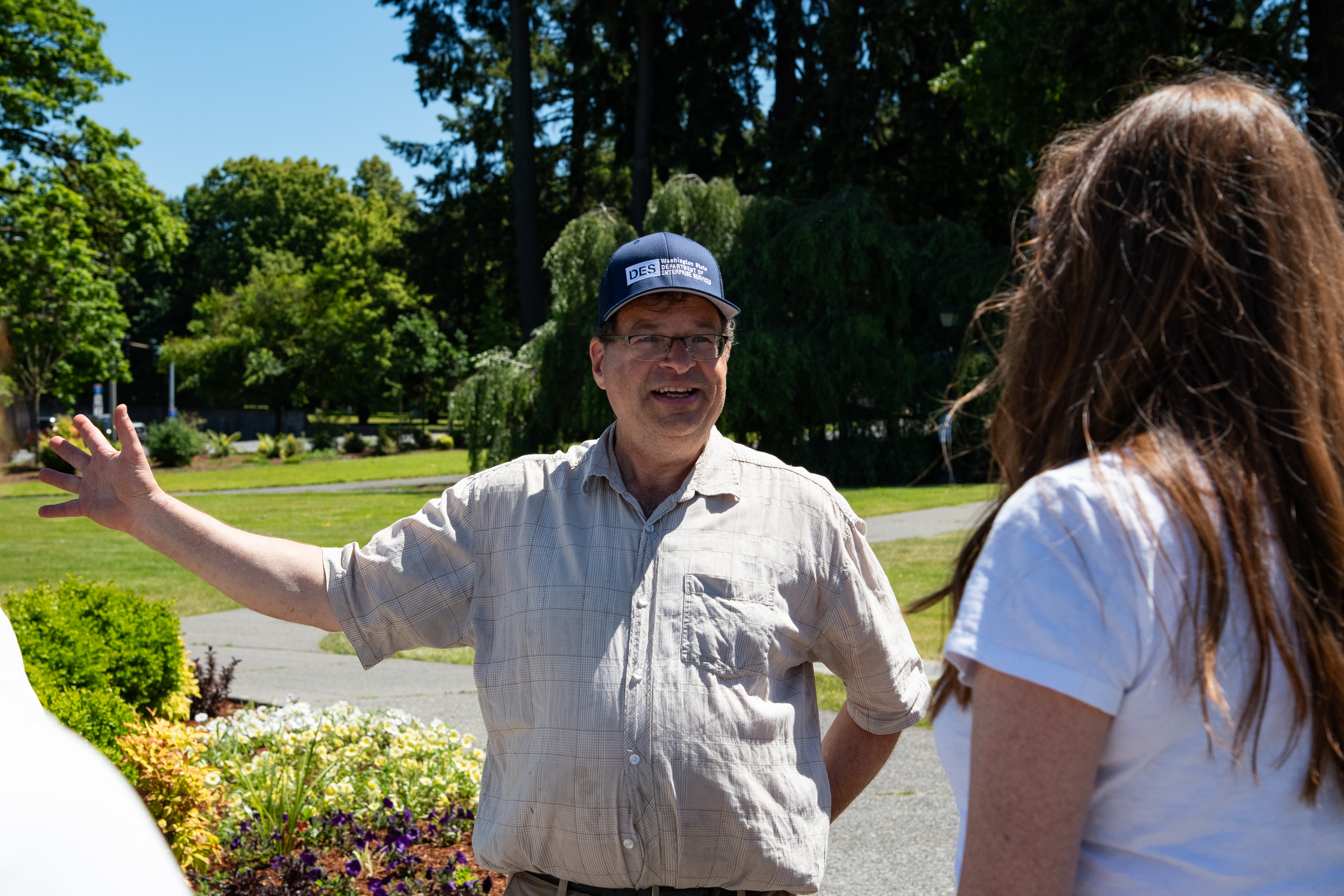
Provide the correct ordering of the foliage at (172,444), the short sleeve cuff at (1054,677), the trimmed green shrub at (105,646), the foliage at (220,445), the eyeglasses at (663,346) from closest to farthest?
1. the short sleeve cuff at (1054,677)
2. the eyeglasses at (663,346)
3. the trimmed green shrub at (105,646)
4. the foliage at (172,444)
5. the foliage at (220,445)

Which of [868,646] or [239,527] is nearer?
[868,646]

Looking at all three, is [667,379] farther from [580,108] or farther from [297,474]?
[297,474]

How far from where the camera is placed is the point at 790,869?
93.4 inches

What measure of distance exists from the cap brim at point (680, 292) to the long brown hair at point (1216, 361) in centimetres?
137

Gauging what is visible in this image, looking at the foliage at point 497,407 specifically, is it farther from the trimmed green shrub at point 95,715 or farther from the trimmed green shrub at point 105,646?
the trimmed green shrub at point 95,715

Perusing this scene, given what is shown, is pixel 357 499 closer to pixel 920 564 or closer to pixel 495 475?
pixel 920 564

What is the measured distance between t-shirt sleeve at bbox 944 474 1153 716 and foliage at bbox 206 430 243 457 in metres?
42.7

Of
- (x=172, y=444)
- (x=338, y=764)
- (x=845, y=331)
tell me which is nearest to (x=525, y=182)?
(x=845, y=331)

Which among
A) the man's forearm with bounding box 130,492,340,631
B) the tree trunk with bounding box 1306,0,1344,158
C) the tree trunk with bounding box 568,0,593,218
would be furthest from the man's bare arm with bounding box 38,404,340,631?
the tree trunk with bounding box 568,0,593,218

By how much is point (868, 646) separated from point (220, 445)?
41.9 metres

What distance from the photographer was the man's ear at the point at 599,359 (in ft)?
9.62

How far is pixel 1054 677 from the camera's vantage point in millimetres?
1219

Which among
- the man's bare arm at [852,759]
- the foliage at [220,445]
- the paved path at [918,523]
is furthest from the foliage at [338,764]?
the foliage at [220,445]

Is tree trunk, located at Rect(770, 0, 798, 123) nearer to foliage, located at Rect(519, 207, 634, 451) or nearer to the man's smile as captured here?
foliage, located at Rect(519, 207, 634, 451)
